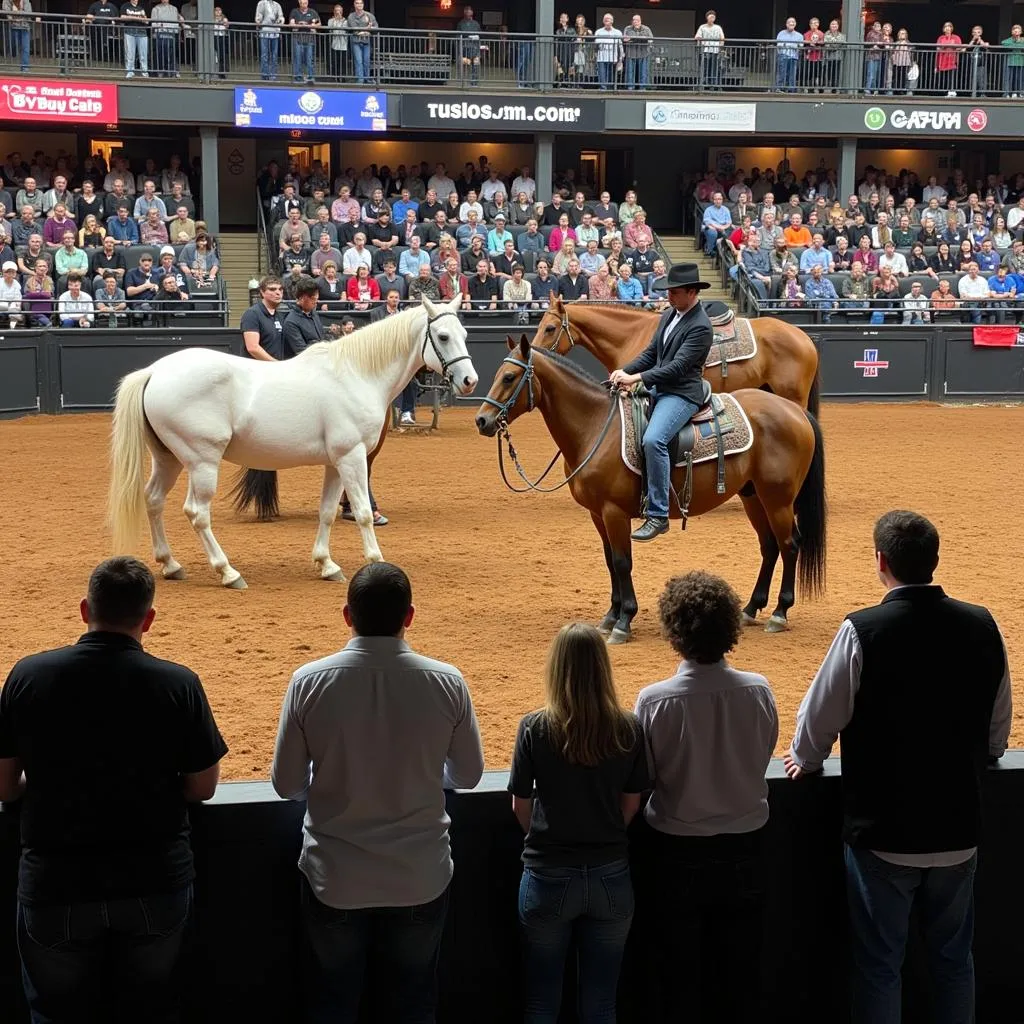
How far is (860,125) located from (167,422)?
82.0ft

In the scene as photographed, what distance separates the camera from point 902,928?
141 inches

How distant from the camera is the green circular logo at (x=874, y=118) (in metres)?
30.6

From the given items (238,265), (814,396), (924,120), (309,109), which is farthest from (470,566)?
(924,120)

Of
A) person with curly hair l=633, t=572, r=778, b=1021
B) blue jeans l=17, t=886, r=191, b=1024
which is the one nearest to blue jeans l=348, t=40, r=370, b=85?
person with curly hair l=633, t=572, r=778, b=1021

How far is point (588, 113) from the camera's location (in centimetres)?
2925

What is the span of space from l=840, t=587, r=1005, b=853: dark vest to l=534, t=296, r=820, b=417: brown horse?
8.38m

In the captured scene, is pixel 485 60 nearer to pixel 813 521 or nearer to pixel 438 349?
pixel 438 349

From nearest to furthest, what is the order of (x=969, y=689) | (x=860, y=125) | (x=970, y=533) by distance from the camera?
(x=969, y=689)
(x=970, y=533)
(x=860, y=125)

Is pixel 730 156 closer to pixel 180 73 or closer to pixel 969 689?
pixel 180 73

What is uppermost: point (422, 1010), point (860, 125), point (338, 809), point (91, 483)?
point (860, 125)

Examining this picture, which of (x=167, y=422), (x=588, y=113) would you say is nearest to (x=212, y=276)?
(x=588, y=113)

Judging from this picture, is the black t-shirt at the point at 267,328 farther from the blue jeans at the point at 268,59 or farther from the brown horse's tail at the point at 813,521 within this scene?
the blue jeans at the point at 268,59

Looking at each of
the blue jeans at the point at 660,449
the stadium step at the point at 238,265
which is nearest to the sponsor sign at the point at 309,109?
the stadium step at the point at 238,265

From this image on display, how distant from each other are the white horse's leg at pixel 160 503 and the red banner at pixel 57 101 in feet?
62.5
